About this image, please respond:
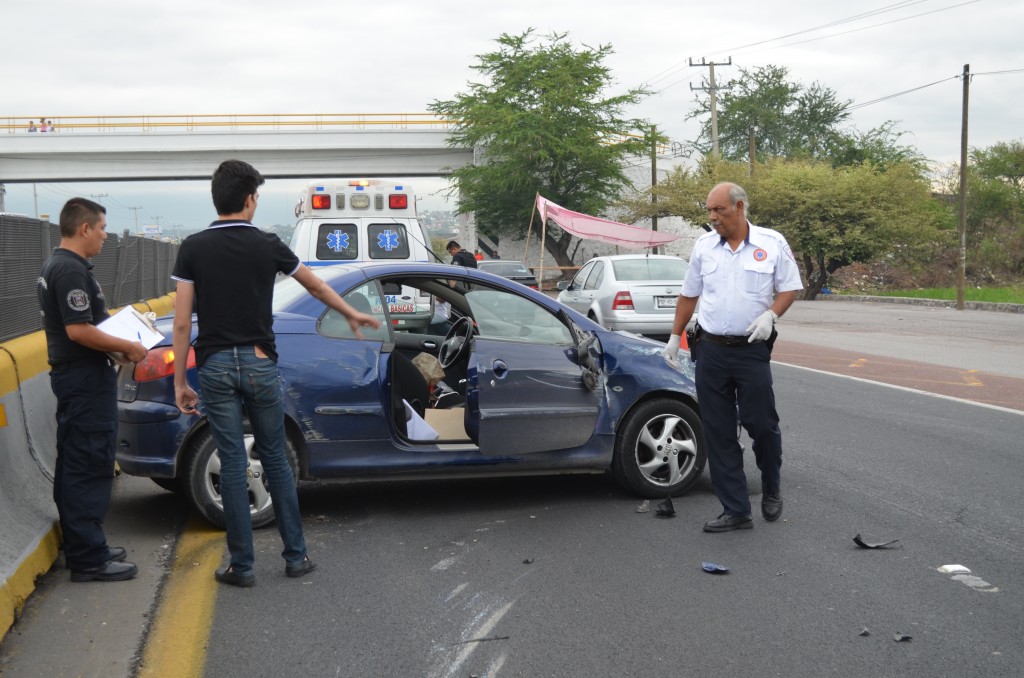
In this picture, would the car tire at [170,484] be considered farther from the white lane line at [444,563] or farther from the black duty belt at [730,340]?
the black duty belt at [730,340]

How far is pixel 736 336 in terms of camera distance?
6.18m

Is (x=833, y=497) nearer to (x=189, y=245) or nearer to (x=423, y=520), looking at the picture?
(x=423, y=520)

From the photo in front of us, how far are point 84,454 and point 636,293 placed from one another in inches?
491

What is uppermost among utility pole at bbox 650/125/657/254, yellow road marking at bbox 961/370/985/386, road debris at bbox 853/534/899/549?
utility pole at bbox 650/125/657/254

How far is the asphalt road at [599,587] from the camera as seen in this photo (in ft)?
13.9

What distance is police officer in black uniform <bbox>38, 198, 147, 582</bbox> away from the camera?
505 centimetres

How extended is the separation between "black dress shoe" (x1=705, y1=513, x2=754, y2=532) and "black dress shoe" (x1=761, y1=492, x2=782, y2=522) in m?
0.18

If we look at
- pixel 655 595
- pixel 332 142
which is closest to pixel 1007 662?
pixel 655 595

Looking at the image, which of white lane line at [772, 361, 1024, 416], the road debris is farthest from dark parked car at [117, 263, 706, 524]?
white lane line at [772, 361, 1024, 416]

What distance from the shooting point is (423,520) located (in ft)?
21.2

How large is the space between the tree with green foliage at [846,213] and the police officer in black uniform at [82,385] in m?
35.9

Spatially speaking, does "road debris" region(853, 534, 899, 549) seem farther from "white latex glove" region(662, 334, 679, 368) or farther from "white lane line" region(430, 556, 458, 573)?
"white lane line" region(430, 556, 458, 573)

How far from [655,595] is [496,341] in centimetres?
196

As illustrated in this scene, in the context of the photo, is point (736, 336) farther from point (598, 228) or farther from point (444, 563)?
point (598, 228)
